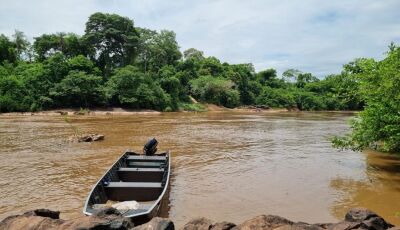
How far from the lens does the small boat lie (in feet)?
21.9

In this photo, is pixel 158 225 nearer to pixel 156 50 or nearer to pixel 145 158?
pixel 145 158

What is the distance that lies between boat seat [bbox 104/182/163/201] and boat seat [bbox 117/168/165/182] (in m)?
1.58

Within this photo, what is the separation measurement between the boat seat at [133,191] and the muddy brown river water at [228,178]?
25.6 inches

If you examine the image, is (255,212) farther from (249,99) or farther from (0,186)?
(249,99)

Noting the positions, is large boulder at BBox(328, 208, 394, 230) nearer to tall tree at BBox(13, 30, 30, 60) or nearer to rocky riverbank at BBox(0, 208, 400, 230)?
rocky riverbank at BBox(0, 208, 400, 230)

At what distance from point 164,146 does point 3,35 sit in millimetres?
46732

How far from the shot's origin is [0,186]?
1030 centimetres

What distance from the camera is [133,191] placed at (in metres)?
8.32

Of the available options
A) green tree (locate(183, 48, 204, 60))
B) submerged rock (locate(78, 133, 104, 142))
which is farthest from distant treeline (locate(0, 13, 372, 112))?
submerged rock (locate(78, 133, 104, 142))

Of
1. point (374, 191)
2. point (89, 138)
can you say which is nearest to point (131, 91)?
point (89, 138)

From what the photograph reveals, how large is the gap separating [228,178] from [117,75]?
38.4m

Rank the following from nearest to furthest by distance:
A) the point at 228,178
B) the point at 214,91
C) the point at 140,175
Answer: the point at 140,175 → the point at 228,178 → the point at 214,91

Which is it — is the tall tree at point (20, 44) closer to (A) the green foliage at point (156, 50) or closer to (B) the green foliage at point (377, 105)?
(A) the green foliage at point (156, 50)

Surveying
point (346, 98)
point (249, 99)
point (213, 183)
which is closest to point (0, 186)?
point (213, 183)
